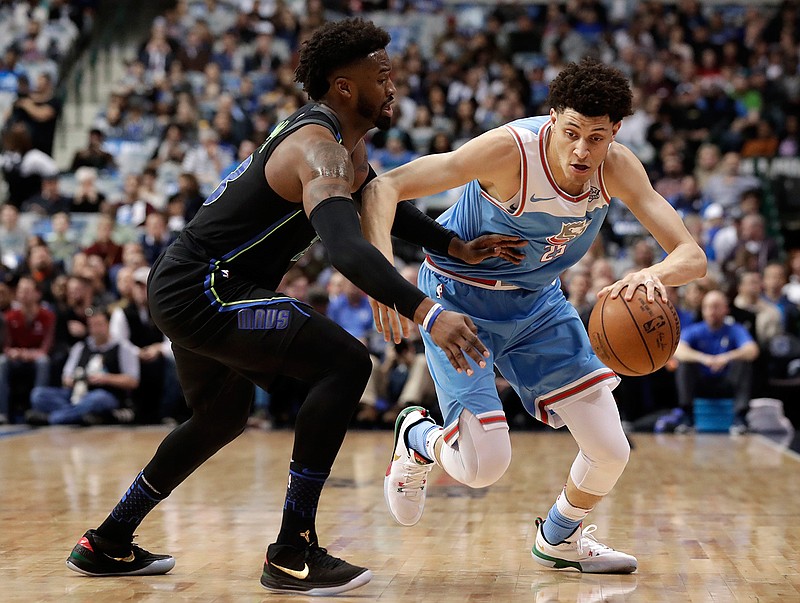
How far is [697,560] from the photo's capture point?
440cm

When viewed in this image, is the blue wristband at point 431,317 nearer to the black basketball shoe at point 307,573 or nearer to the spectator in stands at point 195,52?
the black basketball shoe at point 307,573

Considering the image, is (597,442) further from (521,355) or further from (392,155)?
(392,155)

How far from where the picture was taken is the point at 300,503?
372 centimetres

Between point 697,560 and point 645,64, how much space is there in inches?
497

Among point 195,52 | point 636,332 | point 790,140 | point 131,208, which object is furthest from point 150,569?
point 195,52

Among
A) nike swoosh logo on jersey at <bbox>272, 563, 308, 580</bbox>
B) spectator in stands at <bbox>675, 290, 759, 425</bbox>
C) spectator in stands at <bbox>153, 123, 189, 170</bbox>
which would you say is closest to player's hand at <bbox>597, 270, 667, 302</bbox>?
nike swoosh logo on jersey at <bbox>272, 563, 308, 580</bbox>

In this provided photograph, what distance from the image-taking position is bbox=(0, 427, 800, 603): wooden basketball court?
3.87 metres

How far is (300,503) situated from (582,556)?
4.11 ft

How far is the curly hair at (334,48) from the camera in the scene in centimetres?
382

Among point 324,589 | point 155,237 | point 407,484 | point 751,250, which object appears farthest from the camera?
point 155,237

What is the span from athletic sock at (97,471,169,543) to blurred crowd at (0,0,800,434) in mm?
6313

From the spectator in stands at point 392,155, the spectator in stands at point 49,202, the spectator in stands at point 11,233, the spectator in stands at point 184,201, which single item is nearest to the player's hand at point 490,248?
the spectator in stands at point 184,201

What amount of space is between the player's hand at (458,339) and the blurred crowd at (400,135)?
7012 millimetres

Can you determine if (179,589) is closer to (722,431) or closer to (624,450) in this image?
(624,450)
